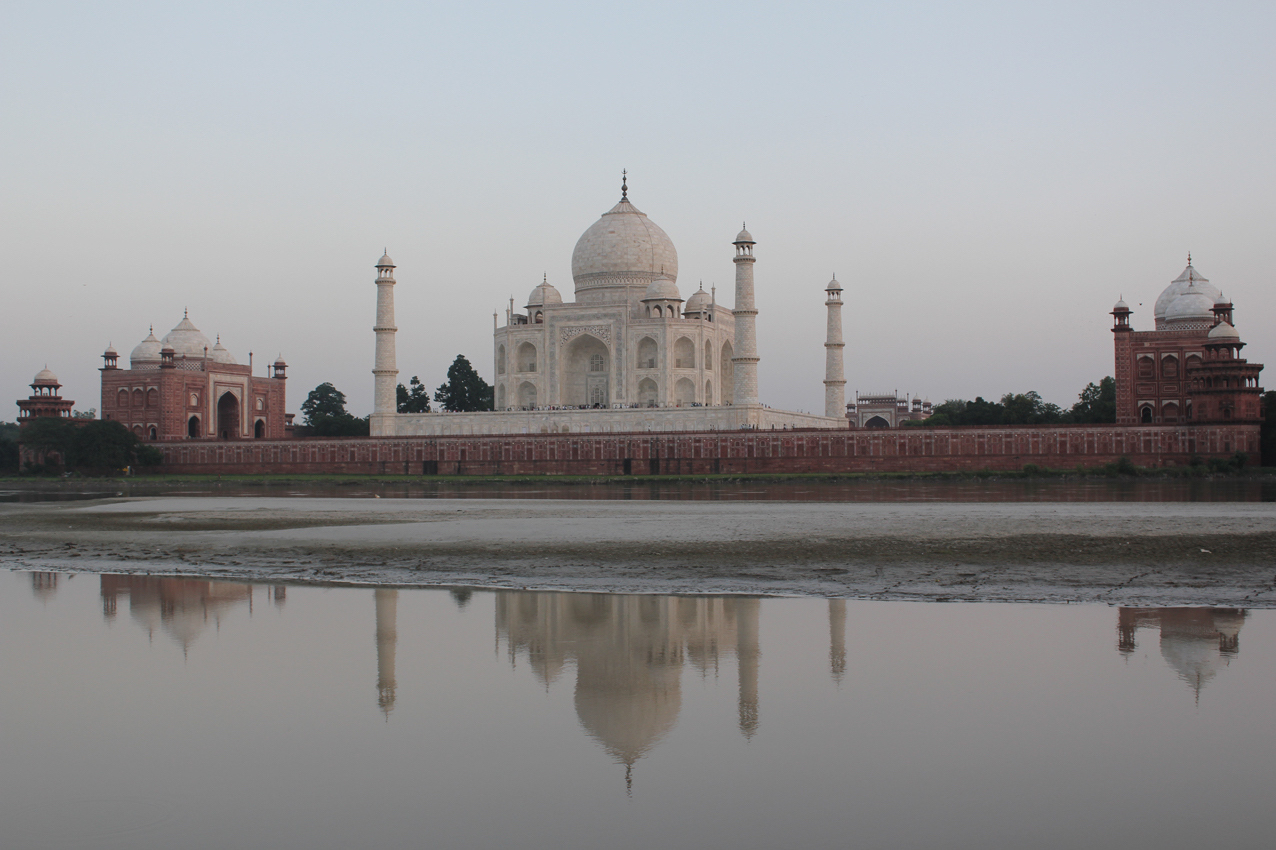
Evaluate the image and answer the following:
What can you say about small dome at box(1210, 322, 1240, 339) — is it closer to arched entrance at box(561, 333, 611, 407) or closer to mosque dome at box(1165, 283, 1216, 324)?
mosque dome at box(1165, 283, 1216, 324)

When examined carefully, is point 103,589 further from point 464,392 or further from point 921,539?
point 464,392

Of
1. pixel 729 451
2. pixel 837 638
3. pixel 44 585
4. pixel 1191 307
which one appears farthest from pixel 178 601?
pixel 1191 307

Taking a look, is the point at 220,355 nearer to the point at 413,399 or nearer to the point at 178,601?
the point at 413,399

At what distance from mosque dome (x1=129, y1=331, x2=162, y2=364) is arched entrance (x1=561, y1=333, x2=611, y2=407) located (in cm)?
1962

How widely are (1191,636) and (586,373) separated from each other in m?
39.4

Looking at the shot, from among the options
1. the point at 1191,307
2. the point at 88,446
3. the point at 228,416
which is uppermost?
the point at 1191,307

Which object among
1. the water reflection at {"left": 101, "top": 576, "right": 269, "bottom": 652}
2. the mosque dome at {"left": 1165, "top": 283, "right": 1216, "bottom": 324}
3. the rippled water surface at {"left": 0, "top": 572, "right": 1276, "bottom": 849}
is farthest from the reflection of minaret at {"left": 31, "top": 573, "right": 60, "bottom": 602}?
the mosque dome at {"left": 1165, "top": 283, "right": 1216, "bottom": 324}

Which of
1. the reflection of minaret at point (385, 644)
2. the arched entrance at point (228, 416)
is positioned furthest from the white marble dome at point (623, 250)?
the reflection of minaret at point (385, 644)

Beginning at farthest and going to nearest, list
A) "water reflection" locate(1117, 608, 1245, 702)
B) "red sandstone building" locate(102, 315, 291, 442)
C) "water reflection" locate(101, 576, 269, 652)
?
"red sandstone building" locate(102, 315, 291, 442), "water reflection" locate(101, 576, 269, 652), "water reflection" locate(1117, 608, 1245, 702)

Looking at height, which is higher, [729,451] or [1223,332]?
[1223,332]

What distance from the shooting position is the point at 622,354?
146ft

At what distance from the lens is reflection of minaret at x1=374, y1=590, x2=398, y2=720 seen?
21.4ft

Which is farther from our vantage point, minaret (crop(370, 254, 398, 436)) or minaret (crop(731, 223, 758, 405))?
minaret (crop(370, 254, 398, 436))

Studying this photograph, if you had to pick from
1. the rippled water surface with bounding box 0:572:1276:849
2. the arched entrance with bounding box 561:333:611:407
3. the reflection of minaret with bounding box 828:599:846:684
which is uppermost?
the arched entrance with bounding box 561:333:611:407
